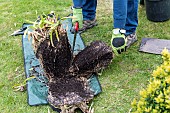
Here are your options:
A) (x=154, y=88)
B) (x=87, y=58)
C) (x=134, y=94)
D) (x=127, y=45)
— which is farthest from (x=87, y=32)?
(x=154, y=88)

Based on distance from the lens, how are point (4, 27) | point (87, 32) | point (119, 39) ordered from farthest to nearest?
point (4, 27), point (87, 32), point (119, 39)

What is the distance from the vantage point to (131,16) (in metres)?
3.08

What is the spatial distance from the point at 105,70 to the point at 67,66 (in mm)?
401

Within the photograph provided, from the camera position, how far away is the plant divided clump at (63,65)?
7.48 feet

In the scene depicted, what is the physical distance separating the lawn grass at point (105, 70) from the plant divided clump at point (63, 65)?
14 cm

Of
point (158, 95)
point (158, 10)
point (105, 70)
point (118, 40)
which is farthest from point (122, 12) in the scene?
point (158, 95)

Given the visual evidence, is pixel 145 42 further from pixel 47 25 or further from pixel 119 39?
pixel 47 25

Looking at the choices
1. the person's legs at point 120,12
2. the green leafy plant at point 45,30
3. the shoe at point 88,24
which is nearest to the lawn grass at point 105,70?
the shoe at point 88,24

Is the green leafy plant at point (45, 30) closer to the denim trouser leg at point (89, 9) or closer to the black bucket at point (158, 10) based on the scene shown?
the denim trouser leg at point (89, 9)

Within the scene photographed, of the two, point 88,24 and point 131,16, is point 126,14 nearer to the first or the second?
point 131,16

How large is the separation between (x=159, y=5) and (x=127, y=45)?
738 millimetres

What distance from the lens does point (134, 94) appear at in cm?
248

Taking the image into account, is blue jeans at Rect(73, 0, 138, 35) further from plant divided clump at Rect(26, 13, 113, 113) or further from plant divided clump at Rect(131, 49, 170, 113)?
plant divided clump at Rect(131, 49, 170, 113)

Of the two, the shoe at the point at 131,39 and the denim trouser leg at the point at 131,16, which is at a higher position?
the denim trouser leg at the point at 131,16
